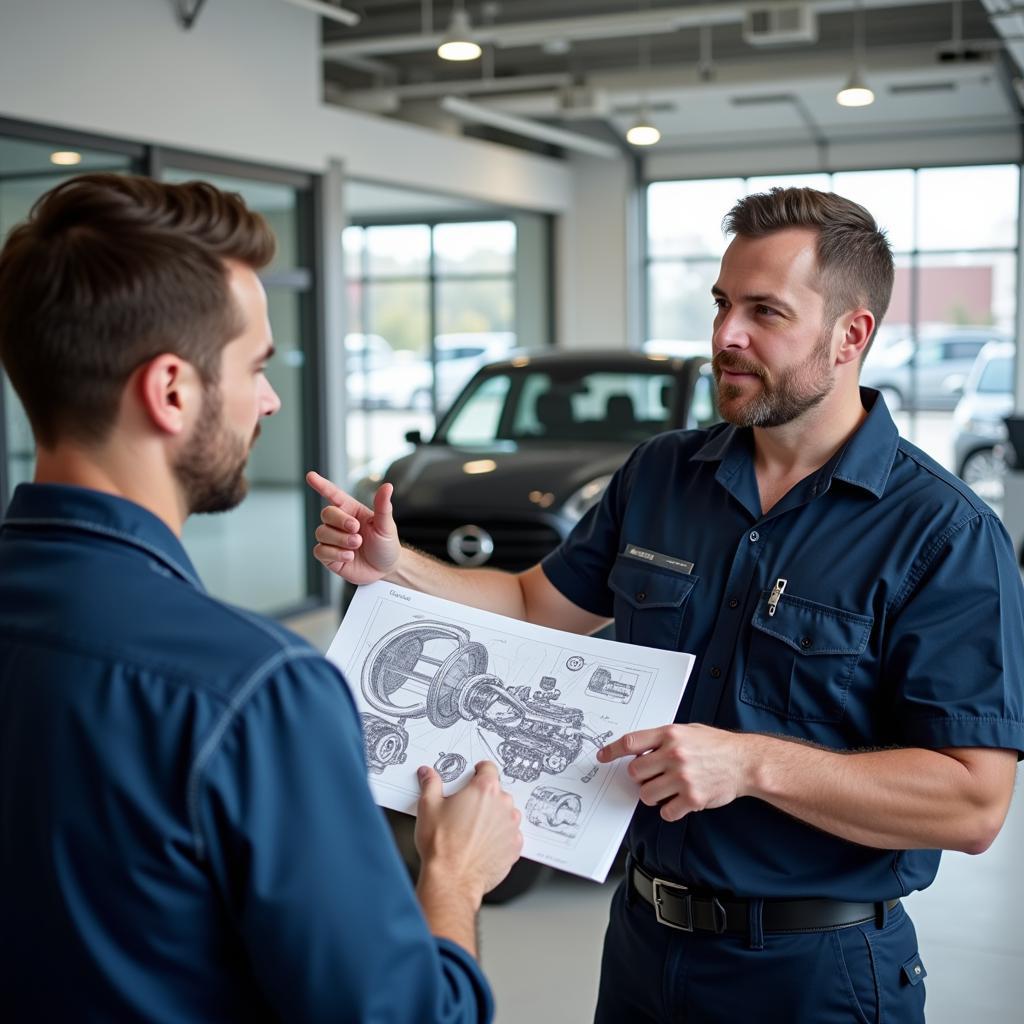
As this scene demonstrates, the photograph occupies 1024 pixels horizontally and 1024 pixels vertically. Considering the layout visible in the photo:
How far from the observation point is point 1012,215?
1313cm

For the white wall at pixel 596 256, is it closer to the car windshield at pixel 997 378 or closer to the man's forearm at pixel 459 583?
the car windshield at pixel 997 378

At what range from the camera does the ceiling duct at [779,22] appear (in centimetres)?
853

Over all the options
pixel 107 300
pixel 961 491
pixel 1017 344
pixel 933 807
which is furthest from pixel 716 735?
pixel 1017 344

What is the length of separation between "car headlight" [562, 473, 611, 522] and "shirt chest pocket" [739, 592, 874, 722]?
332cm

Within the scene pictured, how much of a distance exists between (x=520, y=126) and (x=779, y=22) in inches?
117

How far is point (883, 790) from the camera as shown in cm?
167

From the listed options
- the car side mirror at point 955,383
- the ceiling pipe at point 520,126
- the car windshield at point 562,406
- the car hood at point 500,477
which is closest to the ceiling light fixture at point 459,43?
Answer: the ceiling pipe at point 520,126

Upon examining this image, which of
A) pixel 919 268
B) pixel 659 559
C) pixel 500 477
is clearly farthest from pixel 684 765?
pixel 919 268

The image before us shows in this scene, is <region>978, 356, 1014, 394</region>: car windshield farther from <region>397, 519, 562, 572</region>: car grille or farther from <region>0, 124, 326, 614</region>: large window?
<region>397, 519, 562, 572</region>: car grille

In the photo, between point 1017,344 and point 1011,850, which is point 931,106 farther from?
point 1011,850

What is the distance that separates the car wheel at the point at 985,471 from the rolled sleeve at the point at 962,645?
11229 millimetres

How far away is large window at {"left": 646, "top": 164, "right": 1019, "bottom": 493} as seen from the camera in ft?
43.9

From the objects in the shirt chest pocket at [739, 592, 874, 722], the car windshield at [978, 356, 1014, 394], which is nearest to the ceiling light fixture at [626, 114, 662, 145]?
the car windshield at [978, 356, 1014, 394]

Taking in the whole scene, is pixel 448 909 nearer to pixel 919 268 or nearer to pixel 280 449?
pixel 280 449
